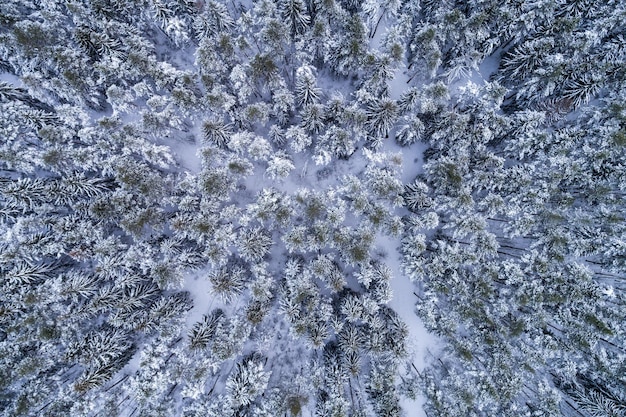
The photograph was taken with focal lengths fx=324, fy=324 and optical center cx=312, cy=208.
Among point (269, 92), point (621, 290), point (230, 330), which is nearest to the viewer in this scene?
point (230, 330)

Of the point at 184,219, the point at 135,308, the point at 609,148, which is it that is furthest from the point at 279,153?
the point at 609,148

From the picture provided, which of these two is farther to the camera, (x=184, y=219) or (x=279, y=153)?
(x=279, y=153)

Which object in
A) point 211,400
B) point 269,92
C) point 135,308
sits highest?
point 269,92

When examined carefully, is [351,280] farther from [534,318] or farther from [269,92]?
[269,92]

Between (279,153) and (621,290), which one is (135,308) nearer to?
(279,153)

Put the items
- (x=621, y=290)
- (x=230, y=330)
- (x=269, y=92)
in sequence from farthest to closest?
1. (x=269, y=92)
2. (x=621, y=290)
3. (x=230, y=330)

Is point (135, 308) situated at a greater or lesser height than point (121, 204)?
lesser

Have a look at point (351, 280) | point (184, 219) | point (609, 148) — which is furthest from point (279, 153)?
point (609, 148)
